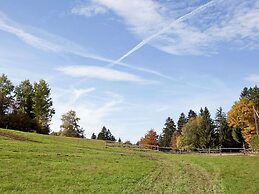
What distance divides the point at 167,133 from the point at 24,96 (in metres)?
86.6

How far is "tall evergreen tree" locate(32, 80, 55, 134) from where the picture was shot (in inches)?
4592

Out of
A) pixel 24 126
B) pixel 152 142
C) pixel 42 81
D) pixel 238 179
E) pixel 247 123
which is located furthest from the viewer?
pixel 152 142

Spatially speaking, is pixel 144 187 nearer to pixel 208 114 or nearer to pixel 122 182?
pixel 122 182

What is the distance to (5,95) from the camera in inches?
4486

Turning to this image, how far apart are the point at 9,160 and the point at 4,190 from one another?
1071cm

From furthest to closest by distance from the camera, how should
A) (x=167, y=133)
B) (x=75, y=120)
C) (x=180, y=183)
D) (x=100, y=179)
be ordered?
1. (x=167, y=133)
2. (x=75, y=120)
3. (x=180, y=183)
4. (x=100, y=179)

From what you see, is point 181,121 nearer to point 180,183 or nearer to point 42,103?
point 42,103

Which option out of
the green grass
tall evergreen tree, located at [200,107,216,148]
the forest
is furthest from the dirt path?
tall evergreen tree, located at [200,107,216,148]

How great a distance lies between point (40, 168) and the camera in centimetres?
2886

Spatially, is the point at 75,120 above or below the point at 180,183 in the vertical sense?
above

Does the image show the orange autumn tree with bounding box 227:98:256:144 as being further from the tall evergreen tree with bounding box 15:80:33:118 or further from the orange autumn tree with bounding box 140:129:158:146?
the tall evergreen tree with bounding box 15:80:33:118

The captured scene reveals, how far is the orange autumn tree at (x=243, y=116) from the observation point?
11206 cm

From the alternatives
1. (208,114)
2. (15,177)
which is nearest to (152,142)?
(208,114)

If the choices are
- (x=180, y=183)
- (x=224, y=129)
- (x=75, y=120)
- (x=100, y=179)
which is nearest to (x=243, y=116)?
(x=224, y=129)
